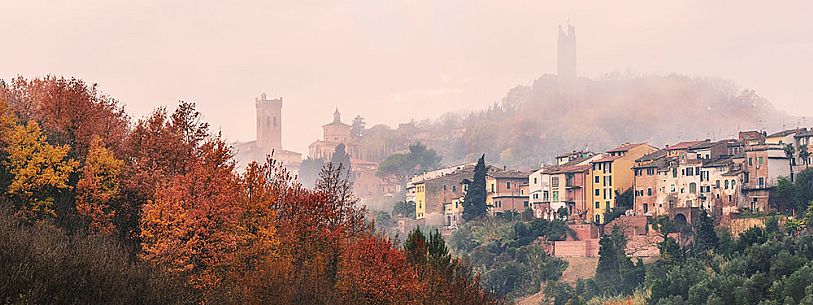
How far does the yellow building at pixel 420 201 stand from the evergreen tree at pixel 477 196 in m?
13.9

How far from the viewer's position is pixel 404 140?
167 m

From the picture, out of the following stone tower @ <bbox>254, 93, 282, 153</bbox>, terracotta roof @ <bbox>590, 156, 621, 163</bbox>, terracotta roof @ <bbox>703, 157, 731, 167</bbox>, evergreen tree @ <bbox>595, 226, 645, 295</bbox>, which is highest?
stone tower @ <bbox>254, 93, 282, 153</bbox>

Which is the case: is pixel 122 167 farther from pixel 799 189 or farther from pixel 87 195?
pixel 799 189

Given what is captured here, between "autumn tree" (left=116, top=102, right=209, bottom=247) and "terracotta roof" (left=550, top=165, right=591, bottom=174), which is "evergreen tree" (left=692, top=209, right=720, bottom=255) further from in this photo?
Result: "autumn tree" (left=116, top=102, right=209, bottom=247)

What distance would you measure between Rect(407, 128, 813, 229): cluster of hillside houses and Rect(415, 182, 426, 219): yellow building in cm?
875

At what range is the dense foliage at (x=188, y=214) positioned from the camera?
21873mm

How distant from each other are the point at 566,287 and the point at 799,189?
15.4 m

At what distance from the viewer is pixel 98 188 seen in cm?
2570

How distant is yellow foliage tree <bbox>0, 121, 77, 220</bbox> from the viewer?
2487cm

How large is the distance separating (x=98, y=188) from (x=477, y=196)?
65467 millimetres

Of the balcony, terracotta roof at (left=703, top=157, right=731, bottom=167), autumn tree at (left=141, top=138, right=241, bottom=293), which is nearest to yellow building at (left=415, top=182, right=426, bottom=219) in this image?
terracotta roof at (left=703, top=157, right=731, bottom=167)

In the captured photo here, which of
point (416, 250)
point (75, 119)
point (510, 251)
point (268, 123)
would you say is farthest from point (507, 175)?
point (268, 123)

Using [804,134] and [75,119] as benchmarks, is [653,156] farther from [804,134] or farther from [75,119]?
[75,119]

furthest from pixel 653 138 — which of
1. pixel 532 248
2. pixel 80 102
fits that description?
pixel 80 102
